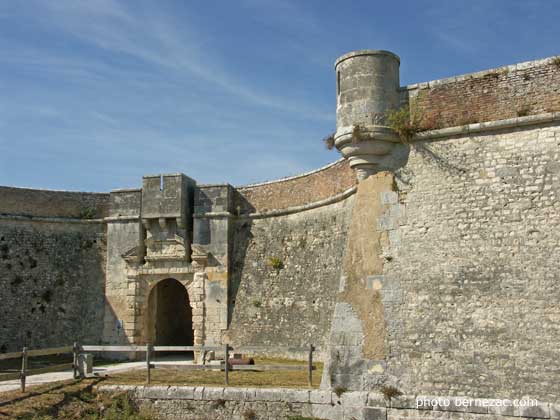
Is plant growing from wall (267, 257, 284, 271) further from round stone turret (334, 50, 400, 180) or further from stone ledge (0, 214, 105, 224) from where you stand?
stone ledge (0, 214, 105, 224)

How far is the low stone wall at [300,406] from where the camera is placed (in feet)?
35.9

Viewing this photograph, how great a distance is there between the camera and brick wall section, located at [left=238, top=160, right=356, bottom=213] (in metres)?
17.5

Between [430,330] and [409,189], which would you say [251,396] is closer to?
[430,330]

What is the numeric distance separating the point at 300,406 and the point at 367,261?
3351mm

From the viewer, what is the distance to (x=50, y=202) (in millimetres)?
22281

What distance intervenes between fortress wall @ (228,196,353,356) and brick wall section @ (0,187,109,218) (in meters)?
5.77

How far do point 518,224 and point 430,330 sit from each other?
266cm

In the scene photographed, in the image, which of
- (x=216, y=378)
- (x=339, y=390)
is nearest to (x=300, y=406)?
(x=339, y=390)

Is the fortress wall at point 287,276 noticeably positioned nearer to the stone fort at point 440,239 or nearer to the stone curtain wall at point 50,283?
the stone fort at point 440,239

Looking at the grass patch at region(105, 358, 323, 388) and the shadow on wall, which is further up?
the shadow on wall

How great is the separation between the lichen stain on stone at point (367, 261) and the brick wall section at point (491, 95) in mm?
1769

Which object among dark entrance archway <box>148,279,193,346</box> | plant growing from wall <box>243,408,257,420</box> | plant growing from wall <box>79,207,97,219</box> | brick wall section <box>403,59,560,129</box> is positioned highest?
brick wall section <box>403,59,560,129</box>

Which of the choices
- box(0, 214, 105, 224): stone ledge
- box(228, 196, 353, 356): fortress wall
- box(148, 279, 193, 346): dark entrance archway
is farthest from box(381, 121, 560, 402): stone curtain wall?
box(0, 214, 105, 224): stone ledge

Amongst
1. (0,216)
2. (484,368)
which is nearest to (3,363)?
(0,216)
